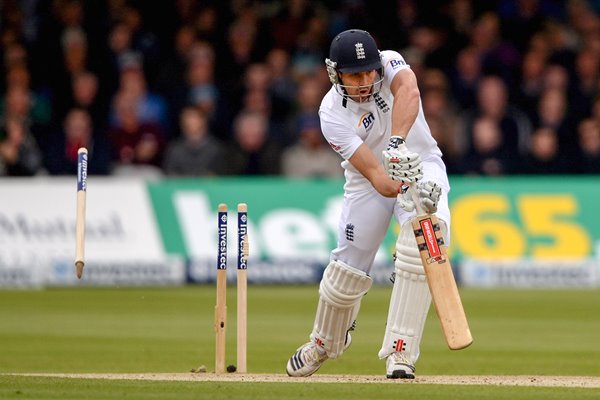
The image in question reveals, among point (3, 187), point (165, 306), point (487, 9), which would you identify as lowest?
point (165, 306)

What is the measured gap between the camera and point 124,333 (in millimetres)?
10648

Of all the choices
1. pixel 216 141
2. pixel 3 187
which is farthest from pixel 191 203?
pixel 3 187

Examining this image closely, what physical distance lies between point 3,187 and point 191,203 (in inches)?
75.6

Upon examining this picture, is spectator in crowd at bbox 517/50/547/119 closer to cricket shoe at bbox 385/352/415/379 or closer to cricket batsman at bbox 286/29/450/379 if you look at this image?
cricket batsman at bbox 286/29/450/379

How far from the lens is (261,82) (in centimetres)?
1566

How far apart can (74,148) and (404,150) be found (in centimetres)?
854

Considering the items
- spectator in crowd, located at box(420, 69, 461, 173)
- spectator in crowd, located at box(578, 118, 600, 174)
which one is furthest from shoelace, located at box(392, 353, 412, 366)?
spectator in crowd, located at box(578, 118, 600, 174)

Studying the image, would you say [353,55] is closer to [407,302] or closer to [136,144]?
[407,302]

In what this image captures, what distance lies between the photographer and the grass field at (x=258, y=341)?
6621 millimetres

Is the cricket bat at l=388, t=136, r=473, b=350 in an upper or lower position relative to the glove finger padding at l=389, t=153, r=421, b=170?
lower

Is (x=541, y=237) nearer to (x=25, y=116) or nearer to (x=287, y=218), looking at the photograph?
(x=287, y=218)

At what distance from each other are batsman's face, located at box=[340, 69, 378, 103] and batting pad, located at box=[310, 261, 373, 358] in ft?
3.02

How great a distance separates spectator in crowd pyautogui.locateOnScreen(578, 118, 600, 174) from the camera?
48.7 ft

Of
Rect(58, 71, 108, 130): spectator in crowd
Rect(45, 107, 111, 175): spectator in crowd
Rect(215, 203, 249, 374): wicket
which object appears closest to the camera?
Rect(215, 203, 249, 374): wicket
